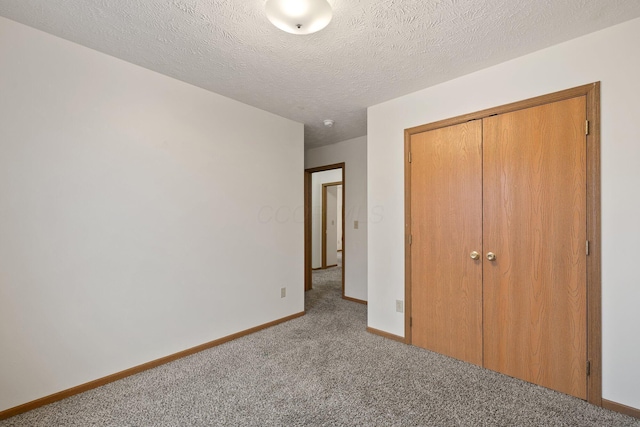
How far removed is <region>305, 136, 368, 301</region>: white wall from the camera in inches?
166

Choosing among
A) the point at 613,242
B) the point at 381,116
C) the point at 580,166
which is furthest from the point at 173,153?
the point at 613,242

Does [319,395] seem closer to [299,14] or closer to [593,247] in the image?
[593,247]

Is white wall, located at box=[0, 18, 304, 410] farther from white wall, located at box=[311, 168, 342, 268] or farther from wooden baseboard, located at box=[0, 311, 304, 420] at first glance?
white wall, located at box=[311, 168, 342, 268]

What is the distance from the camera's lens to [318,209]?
6.66 metres

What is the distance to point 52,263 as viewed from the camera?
75.5 inches

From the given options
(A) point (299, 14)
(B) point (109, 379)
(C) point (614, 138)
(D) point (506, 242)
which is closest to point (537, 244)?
(D) point (506, 242)

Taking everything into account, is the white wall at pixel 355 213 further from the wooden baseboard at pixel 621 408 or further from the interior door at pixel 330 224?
the wooden baseboard at pixel 621 408

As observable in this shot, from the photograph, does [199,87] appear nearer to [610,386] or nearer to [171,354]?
[171,354]

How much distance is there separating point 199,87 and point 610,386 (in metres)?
3.82

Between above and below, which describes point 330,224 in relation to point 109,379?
above

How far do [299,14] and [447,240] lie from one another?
2068 mm

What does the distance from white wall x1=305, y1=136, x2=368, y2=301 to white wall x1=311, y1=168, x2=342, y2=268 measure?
2.04m

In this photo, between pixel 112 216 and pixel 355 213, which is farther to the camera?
pixel 355 213

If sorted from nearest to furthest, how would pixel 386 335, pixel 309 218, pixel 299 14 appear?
pixel 299 14, pixel 386 335, pixel 309 218
